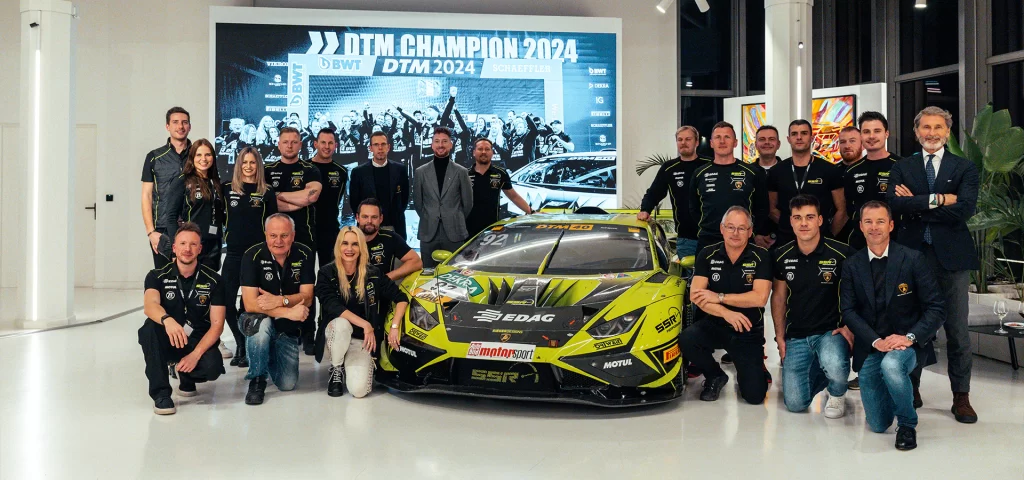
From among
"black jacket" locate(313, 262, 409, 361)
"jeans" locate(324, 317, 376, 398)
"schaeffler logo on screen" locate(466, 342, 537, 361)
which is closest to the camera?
"schaeffler logo on screen" locate(466, 342, 537, 361)

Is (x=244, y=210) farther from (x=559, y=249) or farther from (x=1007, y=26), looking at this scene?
(x=1007, y=26)

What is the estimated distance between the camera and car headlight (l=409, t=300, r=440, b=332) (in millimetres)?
4508

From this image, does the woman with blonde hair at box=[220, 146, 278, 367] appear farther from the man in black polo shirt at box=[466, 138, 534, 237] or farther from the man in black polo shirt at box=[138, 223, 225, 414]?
the man in black polo shirt at box=[466, 138, 534, 237]

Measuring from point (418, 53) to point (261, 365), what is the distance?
6.85m

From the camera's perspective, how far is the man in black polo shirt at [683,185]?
6055 millimetres

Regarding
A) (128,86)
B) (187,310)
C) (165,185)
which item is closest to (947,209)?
(187,310)

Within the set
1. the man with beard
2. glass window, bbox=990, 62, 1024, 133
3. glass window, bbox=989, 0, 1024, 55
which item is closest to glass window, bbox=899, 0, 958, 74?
glass window, bbox=989, 0, 1024, 55

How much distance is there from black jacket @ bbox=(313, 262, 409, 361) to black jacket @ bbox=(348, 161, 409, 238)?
5.14ft

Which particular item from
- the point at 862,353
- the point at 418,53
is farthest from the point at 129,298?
the point at 862,353

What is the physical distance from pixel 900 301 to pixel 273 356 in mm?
3334

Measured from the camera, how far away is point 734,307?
475 centimetres

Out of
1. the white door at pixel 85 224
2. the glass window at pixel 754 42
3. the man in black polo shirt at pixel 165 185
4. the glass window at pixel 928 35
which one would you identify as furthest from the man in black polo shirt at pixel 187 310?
the glass window at pixel 754 42

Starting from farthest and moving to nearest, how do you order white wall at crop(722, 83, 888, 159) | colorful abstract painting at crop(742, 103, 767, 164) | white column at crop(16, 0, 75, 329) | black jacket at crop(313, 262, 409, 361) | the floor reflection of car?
Result: 1. colorful abstract painting at crop(742, 103, 767, 164)
2. the floor reflection of car
3. white wall at crop(722, 83, 888, 159)
4. white column at crop(16, 0, 75, 329)
5. black jacket at crop(313, 262, 409, 361)

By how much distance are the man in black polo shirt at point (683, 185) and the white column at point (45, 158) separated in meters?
5.08
